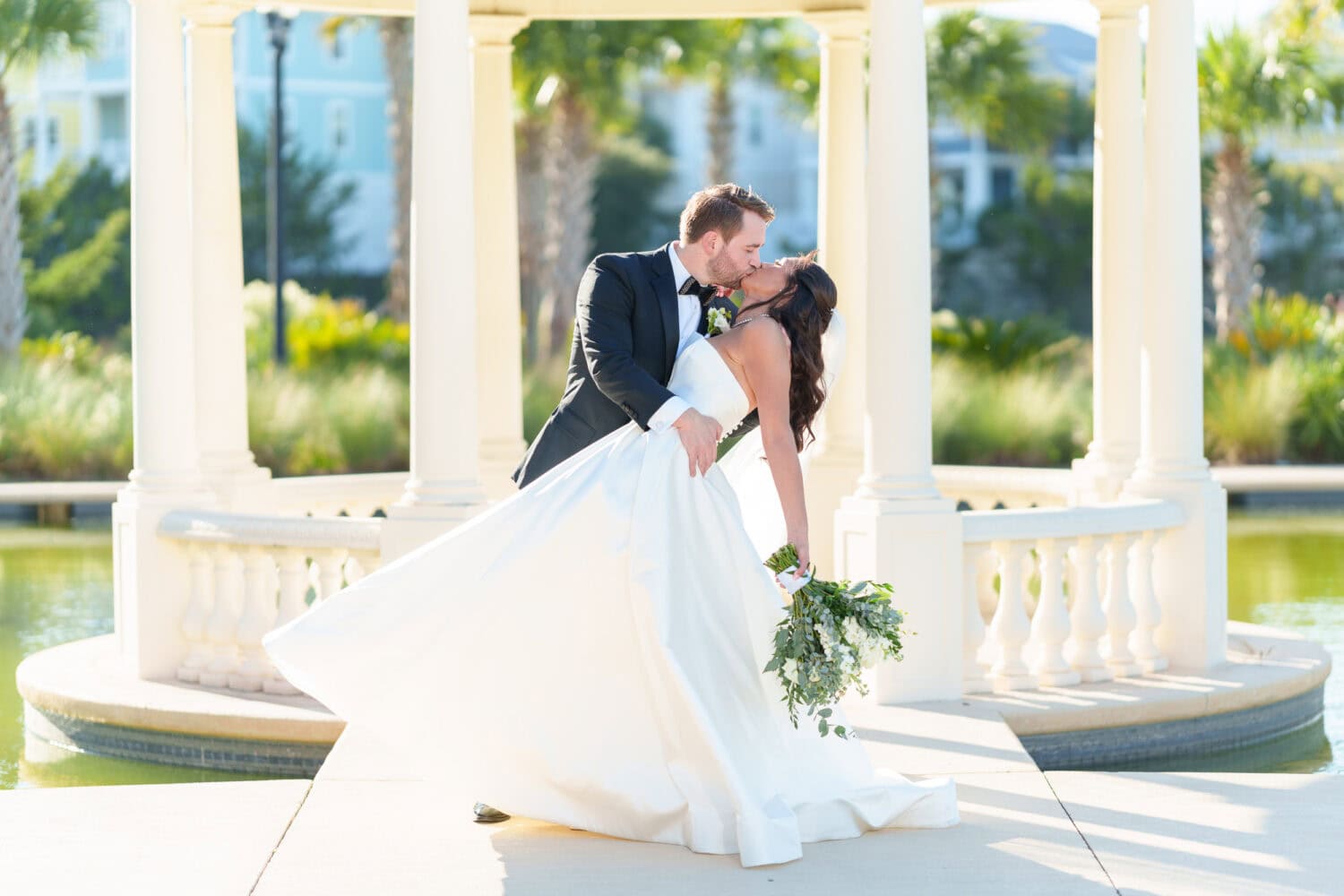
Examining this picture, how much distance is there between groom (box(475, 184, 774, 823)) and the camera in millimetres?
6285

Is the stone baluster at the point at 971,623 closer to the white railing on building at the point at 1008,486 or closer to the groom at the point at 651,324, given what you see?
the groom at the point at 651,324

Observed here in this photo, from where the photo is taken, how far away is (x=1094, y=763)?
887cm

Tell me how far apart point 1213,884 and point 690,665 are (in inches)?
71.0

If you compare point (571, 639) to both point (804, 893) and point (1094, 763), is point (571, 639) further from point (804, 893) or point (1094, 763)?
point (1094, 763)

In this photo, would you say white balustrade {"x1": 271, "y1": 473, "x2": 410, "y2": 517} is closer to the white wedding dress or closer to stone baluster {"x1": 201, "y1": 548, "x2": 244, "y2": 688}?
stone baluster {"x1": 201, "y1": 548, "x2": 244, "y2": 688}

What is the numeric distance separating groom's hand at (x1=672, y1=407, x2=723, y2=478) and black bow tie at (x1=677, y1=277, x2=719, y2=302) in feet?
1.87

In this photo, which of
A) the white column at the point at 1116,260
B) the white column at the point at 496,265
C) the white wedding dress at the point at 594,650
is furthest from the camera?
the white column at the point at 496,265

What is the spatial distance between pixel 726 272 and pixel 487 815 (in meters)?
Result: 2.13

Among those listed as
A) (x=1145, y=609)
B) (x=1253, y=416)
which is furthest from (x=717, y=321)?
(x=1253, y=416)

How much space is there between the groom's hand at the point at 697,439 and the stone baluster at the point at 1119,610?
13.1ft

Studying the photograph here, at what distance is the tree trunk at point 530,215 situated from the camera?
139 ft

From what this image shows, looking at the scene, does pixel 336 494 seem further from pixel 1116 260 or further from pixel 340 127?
pixel 340 127

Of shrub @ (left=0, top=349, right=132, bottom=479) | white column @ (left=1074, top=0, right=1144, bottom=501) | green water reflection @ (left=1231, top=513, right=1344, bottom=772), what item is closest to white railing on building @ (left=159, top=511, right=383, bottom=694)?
green water reflection @ (left=1231, top=513, right=1344, bottom=772)

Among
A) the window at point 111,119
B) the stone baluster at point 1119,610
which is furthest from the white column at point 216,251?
the window at point 111,119
